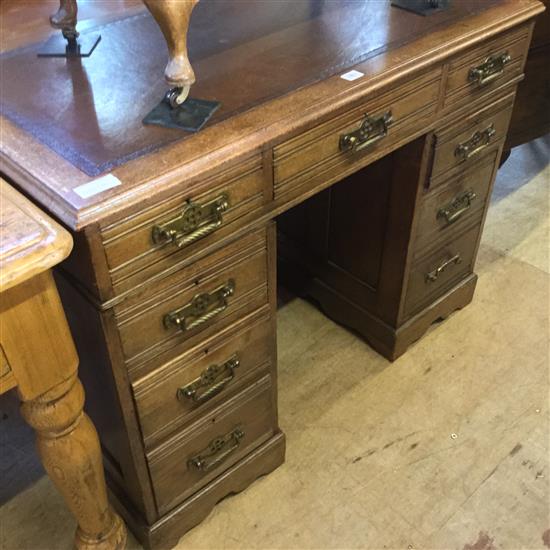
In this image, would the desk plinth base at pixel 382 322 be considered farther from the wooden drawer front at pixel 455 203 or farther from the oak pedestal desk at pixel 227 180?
the wooden drawer front at pixel 455 203

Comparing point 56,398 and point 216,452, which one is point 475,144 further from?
point 56,398

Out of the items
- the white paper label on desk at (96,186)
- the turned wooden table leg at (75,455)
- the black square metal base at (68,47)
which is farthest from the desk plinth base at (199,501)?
the black square metal base at (68,47)

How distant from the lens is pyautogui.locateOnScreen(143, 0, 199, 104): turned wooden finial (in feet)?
3.08

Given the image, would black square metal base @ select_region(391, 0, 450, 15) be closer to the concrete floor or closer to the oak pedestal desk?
the oak pedestal desk

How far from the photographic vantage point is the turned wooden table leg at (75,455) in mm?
952

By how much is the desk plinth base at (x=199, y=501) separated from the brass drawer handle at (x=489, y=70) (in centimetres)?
86

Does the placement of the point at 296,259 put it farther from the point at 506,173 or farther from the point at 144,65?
the point at 506,173

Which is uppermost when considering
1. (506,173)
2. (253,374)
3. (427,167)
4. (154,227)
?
(154,227)

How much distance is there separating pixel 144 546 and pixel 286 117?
2.95ft

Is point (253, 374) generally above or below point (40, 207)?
below

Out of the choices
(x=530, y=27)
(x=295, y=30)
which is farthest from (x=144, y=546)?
(x=530, y=27)

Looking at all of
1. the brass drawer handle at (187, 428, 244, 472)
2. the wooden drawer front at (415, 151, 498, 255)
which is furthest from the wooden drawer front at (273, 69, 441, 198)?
the brass drawer handle at (187, 428, 244, 472)

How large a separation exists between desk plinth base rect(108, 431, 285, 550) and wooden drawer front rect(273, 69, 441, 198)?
62 cm

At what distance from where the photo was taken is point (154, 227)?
91cm
